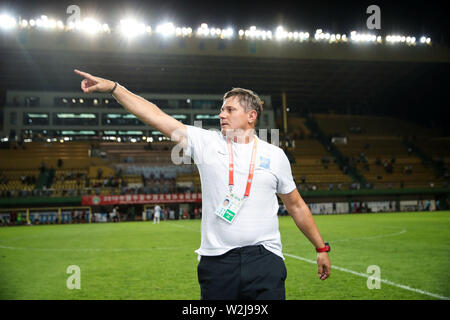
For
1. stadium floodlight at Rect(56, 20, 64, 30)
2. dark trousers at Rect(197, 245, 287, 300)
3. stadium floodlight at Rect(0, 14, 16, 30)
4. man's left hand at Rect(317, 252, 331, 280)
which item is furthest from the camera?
stadium floodlight at Rect(56, 20, 64, 30)

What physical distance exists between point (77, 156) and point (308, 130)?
3332 centimetres

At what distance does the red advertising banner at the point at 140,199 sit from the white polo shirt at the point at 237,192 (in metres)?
35.3

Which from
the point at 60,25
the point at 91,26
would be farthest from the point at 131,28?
the point at 60,25

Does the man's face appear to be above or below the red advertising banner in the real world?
above

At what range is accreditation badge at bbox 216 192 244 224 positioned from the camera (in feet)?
10.4

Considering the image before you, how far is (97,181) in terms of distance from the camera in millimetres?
41469

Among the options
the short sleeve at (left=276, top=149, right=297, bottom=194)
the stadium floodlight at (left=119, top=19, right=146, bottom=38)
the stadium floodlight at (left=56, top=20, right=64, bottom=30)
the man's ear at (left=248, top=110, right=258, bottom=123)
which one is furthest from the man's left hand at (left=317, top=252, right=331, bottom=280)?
the stadium floodlight at (left=56, top=20, right=64, bottom=30)

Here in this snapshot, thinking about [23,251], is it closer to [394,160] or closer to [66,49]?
[66,49]

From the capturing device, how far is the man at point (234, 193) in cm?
316

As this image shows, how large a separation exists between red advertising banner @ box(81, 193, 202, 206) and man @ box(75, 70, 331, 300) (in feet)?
116

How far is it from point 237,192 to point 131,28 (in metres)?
47.7

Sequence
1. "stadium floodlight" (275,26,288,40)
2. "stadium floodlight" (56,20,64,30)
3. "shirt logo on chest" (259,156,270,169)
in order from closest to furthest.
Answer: "shirt logo on chest" (259,156,270,169) → "stadium floodlight" (56,20,64,30) → "stadium floodlight" (275,26,288,40)

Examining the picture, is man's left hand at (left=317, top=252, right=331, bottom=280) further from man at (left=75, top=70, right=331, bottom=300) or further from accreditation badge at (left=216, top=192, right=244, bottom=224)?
accreditation badge at (left=216, top=192, right=244, bottom=224)

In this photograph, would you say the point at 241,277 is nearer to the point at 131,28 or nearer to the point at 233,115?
the point at 233,115
